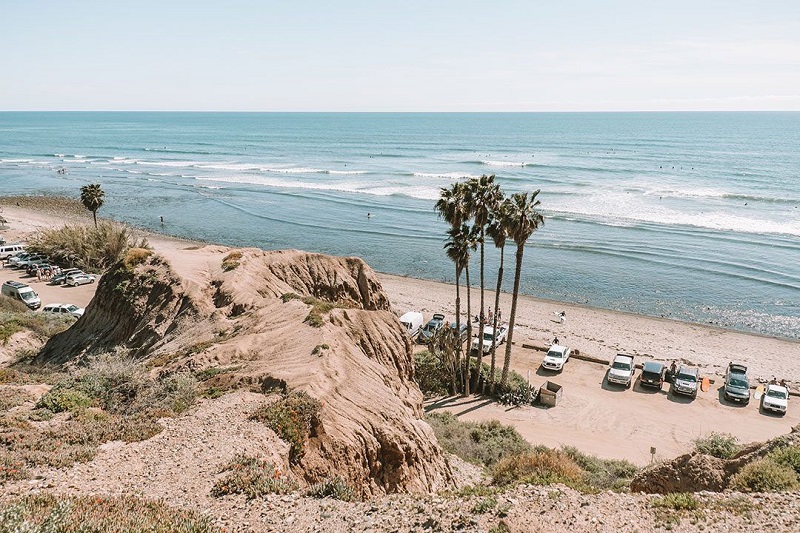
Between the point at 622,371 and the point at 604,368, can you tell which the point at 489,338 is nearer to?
the point at 604,368

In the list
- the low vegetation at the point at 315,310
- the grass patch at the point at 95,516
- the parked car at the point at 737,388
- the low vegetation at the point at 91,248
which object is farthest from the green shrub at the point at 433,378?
the low vegetation at the point at 91,248

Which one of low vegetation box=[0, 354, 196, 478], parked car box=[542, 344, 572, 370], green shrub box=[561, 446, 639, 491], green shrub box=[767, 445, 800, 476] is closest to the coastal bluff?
low vegetation box=[0, 354, 196, 478]

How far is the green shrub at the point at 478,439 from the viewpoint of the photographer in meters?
20.0

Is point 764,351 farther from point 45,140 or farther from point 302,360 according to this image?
point 45,140

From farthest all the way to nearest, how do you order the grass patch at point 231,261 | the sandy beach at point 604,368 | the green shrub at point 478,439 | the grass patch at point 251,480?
the sandy beach at point 604,368 < the grass patch at point 231,261 < the green shrub at point 478,439 < the grass patch at point 251,480

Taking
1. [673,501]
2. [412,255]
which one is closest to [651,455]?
[673,501]

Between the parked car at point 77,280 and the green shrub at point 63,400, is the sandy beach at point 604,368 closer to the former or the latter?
the parked car at point 77,280

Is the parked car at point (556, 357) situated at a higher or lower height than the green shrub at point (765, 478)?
lower

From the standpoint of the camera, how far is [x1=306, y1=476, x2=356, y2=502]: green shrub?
1109 centimetres

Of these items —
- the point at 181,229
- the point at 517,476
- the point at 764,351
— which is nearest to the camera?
the point at 517,476

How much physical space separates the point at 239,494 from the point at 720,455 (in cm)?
1543

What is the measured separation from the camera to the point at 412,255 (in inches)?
2131

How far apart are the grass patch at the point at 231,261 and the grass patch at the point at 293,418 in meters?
11.2

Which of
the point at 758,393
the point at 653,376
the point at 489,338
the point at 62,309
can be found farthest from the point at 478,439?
the point at 62,309
